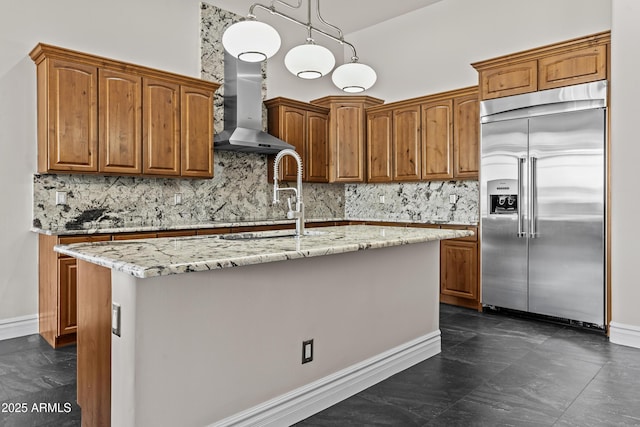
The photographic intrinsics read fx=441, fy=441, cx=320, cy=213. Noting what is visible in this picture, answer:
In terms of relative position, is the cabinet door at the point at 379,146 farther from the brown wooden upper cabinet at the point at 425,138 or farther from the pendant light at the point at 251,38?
the pendant light at the point at 251,38

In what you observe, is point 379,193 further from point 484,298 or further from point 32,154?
point 32,154

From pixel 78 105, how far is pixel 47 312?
5.69ft

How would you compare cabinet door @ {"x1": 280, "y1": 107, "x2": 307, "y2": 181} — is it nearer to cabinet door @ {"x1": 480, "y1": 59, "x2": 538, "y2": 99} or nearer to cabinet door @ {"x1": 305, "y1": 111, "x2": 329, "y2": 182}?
cabinet door @ {"x1": 305, "y1": 111, "x2": 329, "y2": 182}

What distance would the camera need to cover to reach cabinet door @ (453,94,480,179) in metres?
4.75

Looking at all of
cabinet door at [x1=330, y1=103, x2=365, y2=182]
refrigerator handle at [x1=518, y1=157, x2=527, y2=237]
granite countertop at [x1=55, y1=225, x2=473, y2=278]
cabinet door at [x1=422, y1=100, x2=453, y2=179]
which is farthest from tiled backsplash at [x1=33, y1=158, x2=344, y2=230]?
refrigerator handle at [x1=518, y1=157, x2=527, y2=237]

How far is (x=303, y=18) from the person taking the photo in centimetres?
574

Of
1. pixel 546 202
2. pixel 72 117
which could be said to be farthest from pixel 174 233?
pixel 546 202

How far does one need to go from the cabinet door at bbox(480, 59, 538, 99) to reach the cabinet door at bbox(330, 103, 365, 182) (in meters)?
1.85

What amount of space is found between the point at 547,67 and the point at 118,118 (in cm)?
385

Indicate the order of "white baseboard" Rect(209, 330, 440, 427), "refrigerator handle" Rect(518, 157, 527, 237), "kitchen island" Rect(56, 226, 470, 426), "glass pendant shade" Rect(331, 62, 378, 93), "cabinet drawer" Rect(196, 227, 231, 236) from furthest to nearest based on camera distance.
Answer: "cabinet drawer" Rect(196, 227, 231, 236)
"refrigerator handle" Rect(518, 157, 527, 237)
"glass pendant shade" Rect(331, 62, 378, 93)
"white baseboard" Rect(209, 330, 440, 427)
"kitchen island" Rect(56, 226, 470, 426)

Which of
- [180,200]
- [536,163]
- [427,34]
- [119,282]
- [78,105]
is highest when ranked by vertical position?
[427,34]

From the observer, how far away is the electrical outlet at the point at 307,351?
2295 mm

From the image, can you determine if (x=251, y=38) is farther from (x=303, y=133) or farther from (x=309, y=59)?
(x=303, y=133)

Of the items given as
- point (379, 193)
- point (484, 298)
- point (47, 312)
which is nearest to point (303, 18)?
point (379, 193)
